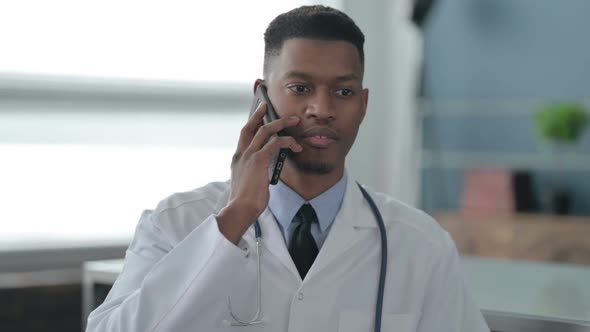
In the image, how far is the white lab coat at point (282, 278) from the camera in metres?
1.35

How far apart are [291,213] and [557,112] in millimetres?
2859

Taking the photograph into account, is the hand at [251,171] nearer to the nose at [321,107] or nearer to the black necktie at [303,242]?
the nose at [321,107]

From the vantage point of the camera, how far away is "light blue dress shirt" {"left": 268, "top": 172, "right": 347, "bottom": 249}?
155cm

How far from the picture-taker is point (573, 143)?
4.35 m

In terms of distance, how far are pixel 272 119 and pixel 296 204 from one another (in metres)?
0.17

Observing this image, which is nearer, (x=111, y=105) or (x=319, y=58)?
(x=319, y=58)

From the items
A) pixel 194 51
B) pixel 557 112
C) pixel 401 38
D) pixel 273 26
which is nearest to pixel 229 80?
pixel 194 51

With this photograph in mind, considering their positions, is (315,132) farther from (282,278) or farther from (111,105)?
(111,105)

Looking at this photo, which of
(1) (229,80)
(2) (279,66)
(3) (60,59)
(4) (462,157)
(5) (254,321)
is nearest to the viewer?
(5) (254,321)

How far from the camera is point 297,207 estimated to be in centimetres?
156

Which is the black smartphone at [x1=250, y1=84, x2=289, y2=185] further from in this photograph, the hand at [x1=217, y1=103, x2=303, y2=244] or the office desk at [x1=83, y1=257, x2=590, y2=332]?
the office desk at [x1=83, y1=257, x2=590, y2=332]

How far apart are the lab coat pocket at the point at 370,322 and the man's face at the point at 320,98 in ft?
0.79

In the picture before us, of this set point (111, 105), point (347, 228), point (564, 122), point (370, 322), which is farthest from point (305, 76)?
point (564, 122)

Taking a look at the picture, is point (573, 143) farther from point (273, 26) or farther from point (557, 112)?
point (273, 26)
